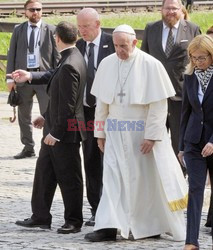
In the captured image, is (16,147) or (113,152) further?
(16,147)

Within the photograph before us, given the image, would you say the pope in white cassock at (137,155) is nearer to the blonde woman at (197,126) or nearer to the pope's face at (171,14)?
the blonde woman at (197,126)

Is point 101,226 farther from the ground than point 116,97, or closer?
closer

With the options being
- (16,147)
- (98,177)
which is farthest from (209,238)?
(16,147)

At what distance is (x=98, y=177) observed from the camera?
32.9 ft

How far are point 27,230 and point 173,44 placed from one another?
310cm

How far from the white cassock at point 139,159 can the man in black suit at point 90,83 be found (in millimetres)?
674

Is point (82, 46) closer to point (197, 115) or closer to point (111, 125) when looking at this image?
point (111, 125)

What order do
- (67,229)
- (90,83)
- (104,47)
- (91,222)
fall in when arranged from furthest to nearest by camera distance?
(104,47) < (90,83) < (91,222) < (67,229)

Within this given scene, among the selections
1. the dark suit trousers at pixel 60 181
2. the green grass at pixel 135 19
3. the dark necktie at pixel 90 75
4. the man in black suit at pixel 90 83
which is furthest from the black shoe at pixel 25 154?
the green grass at pixel 135 19

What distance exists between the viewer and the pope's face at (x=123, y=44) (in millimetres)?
8922

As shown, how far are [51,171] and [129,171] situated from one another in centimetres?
Result: 86

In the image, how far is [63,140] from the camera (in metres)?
9.32

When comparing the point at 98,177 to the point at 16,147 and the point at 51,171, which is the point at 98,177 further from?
the point at 16,147

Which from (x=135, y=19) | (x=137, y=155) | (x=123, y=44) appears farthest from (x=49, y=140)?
(x=135, y=19)
